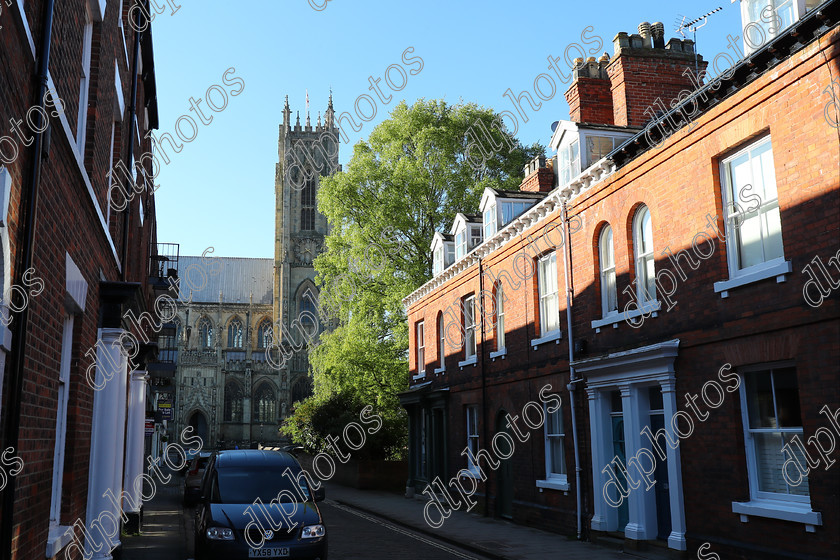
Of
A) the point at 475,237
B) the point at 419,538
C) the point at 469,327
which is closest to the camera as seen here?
the point at 419,538

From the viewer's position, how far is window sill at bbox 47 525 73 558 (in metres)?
6.81

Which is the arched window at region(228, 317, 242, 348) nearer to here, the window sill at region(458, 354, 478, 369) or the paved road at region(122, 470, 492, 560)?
the paved road at region(122, 470, 492, 560)

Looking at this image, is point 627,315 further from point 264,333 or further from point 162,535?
point 264,333

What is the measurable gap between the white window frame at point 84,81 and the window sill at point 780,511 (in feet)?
32.3

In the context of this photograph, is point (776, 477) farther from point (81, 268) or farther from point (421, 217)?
point (421, 217)

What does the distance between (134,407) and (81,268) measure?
9.22m

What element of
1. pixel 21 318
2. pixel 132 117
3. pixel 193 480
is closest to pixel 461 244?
pixel 193 480

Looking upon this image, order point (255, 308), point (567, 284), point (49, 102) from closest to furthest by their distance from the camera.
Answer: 1. point (49, 102)
2. point (567, 284)
3. point (255, 308)

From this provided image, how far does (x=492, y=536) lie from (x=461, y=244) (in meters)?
10.1

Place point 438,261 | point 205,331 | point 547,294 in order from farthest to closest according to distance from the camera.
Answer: point 205,331, point 438,261, point 547,294

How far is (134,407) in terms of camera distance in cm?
1650

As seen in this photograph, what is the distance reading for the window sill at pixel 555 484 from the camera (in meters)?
15.3

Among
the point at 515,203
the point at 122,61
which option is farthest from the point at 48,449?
the point at 515,203

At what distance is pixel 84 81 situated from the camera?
8.66 metres
